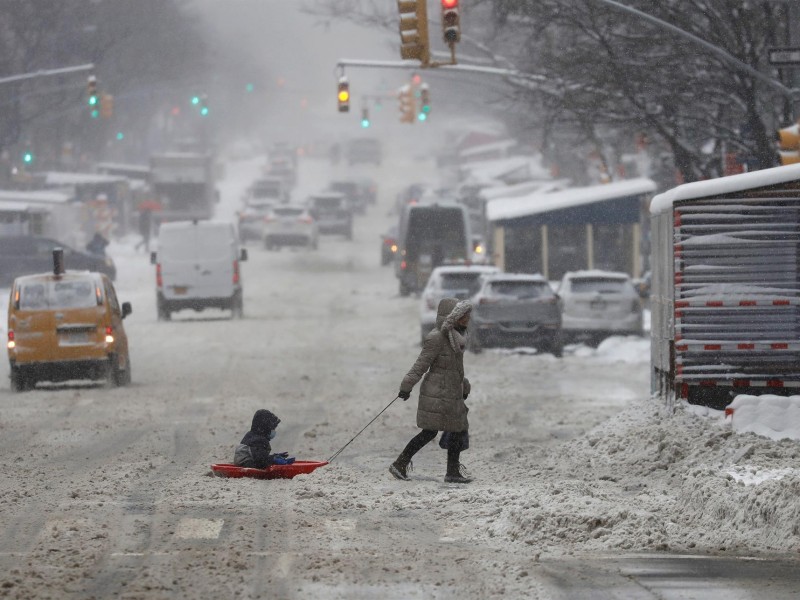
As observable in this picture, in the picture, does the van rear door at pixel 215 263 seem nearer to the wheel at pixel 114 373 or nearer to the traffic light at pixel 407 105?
the traffic light at pixel 407 105

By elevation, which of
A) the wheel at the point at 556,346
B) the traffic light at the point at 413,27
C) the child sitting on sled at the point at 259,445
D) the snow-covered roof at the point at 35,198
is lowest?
the wheel at the point at 556,346

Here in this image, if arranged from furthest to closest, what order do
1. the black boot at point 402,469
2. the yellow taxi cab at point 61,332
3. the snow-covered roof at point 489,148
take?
1. the snow-covered roof at point 489,148
2. the yellow taxi cab at point 61,332
3. the black boot at point 402,469

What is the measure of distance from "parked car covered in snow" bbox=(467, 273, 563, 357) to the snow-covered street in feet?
9.66

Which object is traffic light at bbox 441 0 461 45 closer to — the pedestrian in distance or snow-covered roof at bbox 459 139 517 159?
the pedestrian in distance

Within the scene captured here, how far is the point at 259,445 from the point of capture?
12648 millimetres

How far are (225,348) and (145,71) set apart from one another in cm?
→ 5607

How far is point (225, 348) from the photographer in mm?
28719

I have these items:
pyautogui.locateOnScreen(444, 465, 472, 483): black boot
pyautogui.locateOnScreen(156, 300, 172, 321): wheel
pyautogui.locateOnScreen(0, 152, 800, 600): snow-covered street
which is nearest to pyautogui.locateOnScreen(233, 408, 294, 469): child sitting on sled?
pyautogui.locateOnScreen(0, 152, 800, 600): snow-covered street

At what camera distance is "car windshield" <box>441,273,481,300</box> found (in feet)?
97.1

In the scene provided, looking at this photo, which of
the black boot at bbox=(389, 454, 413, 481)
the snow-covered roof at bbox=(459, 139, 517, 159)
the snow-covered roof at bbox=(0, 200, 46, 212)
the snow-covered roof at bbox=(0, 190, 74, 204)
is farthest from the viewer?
the snow-covered roof at bbox=(459, 139, 517, 159)

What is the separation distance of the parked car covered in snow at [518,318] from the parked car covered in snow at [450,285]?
1.92m

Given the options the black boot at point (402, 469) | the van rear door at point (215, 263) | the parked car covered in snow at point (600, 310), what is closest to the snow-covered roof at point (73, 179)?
the van rear door at point (215, 263)

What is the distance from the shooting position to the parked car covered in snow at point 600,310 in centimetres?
2869

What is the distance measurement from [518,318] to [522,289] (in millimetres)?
507
